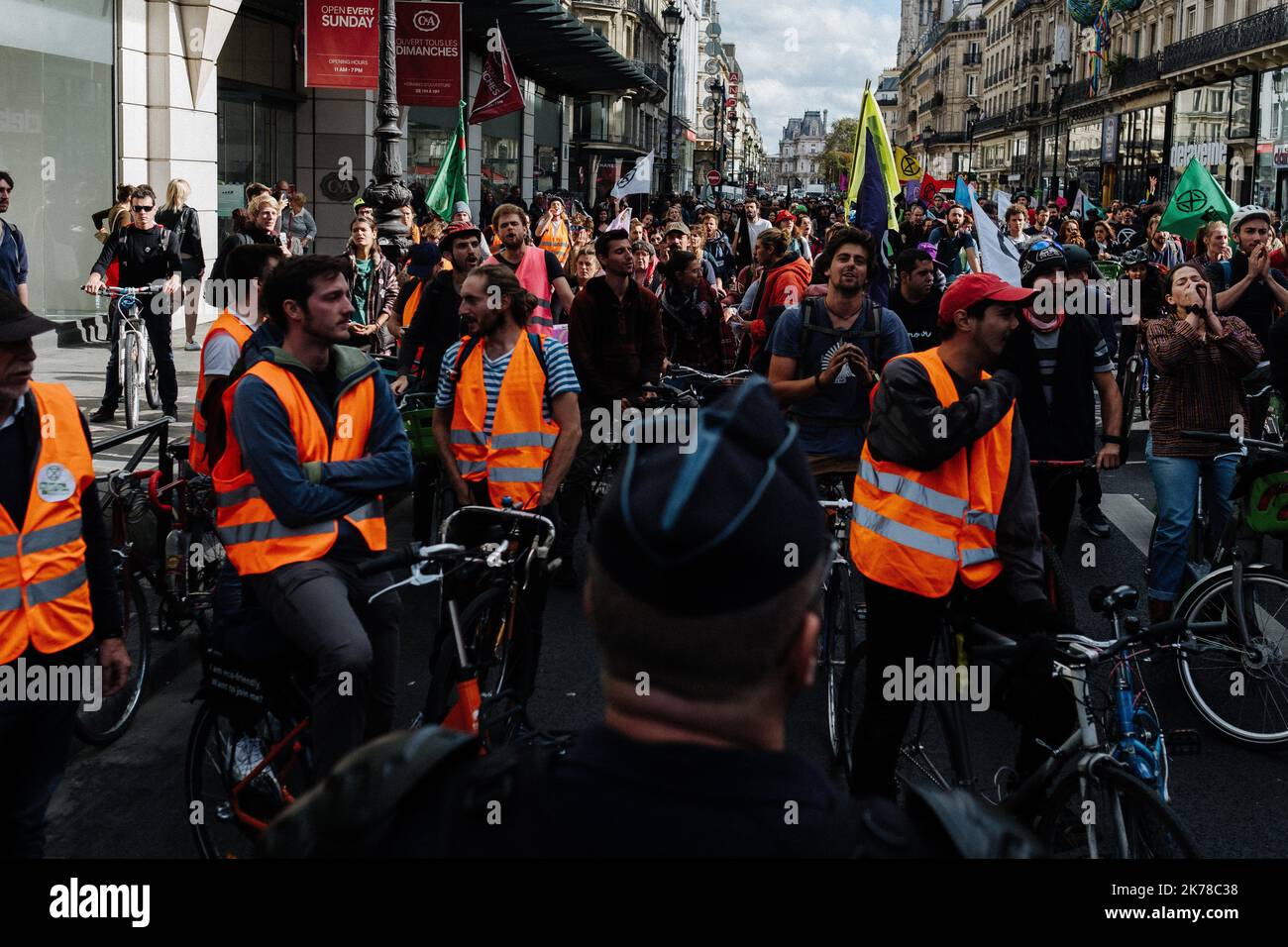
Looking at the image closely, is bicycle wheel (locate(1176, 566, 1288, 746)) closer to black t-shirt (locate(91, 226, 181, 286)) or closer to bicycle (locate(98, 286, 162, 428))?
bicycle (locate(98, 286, 162, 428))

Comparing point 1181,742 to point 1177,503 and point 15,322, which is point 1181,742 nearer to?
point 15,322

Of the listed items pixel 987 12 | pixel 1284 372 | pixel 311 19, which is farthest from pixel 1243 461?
pixel 987 12

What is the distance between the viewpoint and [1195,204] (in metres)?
12.7

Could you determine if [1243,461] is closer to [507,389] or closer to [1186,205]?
[507,389]

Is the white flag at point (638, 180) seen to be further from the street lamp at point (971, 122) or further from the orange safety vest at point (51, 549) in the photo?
the street lamp at point (971, 122)

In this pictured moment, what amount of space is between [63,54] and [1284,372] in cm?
1411

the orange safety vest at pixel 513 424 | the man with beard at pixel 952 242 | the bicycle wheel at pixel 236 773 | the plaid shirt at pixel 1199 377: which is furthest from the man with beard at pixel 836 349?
the man with beard at pixel 952 242

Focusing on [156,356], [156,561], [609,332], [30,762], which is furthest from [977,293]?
[156,356]

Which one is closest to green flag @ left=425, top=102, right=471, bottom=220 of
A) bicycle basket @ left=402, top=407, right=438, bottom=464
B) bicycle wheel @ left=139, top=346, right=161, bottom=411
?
bicycle wheel @ left=139, top=346, right=161, bottom=411

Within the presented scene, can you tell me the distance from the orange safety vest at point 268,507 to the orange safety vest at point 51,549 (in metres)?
0.58

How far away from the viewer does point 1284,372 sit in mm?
6715

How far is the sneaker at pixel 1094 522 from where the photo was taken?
9430mm

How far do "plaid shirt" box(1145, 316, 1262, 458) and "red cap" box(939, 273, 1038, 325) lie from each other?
9.03 ft

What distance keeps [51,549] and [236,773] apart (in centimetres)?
109
